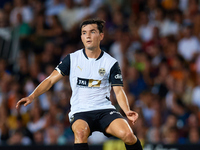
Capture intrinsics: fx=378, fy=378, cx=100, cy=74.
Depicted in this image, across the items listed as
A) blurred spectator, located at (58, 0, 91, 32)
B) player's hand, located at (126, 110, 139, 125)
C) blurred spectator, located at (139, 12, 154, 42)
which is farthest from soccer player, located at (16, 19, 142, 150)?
blurred spectator, located at (58, 0, 91, 32)

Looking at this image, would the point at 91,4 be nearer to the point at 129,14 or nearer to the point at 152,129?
the point at 129,14

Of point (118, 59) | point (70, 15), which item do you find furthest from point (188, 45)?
point (70, 15)

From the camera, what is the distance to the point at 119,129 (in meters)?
5.07

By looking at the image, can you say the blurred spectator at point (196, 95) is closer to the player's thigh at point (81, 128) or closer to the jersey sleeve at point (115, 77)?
the jersey sleeve at point (115, 77)

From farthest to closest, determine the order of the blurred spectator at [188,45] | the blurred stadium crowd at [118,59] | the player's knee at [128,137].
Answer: the blurred spectator at [188,45] → the blurred stadium crowd at [118,59] → the player's knee at [128,137]

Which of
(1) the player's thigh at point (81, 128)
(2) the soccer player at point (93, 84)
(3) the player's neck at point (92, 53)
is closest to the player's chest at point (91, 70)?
(2) the soccer player at point (93, 84)

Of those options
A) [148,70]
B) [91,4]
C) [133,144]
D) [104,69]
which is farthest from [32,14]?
[133,144]

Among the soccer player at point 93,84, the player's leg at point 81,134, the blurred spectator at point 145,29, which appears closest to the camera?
the player's leg at point 81,134

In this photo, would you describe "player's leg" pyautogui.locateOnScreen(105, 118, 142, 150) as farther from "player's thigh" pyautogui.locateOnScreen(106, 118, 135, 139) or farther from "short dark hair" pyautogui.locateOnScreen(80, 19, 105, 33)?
"short dark hair" pyautogui.locateOnScreen(80, 19, 105, 33)

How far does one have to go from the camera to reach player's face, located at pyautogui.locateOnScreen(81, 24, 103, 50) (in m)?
5.47

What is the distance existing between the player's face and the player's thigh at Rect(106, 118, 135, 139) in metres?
1.14

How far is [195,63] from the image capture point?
913 cm

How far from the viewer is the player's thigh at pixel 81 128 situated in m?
4.95

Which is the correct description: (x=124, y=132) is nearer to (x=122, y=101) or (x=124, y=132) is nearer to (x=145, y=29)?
(x=122, y=101)
